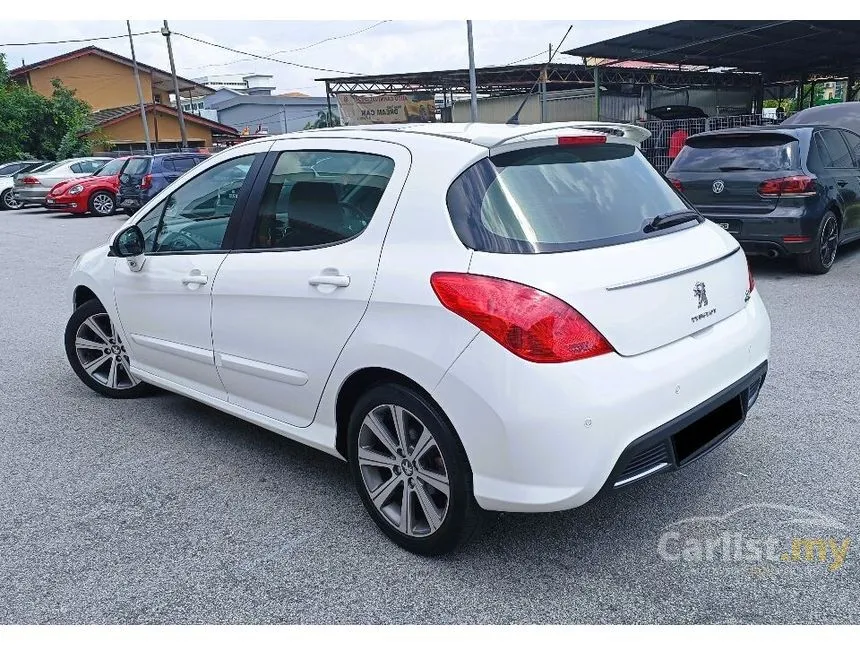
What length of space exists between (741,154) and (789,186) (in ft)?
1.97

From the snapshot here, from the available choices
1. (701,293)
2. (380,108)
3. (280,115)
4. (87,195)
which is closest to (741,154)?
(701,293)

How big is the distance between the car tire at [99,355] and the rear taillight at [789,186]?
6.02 meters

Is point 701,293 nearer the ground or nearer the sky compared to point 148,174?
nearer the sky

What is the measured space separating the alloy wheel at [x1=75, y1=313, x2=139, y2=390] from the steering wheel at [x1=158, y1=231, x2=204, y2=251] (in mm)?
903

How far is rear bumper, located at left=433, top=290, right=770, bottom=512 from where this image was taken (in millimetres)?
2459

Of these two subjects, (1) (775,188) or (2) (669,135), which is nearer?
(1) (775,188)

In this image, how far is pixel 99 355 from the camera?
4938 mm

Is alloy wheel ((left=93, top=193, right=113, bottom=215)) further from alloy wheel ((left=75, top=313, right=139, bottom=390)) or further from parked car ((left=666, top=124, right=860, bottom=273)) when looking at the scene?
alloy wheel ((left=75, top=313, right=139, bottom=390))

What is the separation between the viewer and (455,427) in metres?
2.63

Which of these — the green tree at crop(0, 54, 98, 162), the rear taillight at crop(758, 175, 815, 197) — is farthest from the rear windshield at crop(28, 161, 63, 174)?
the rear taillight at crop(758, 175, 815, 197)

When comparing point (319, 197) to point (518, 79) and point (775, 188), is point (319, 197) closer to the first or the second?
point (775, 188)

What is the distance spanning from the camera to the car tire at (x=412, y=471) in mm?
2701

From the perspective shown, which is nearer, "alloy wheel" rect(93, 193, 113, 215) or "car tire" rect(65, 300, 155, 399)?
"car tire" rect(65, 300, 155, 399)

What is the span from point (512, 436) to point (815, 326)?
14.5 feet
